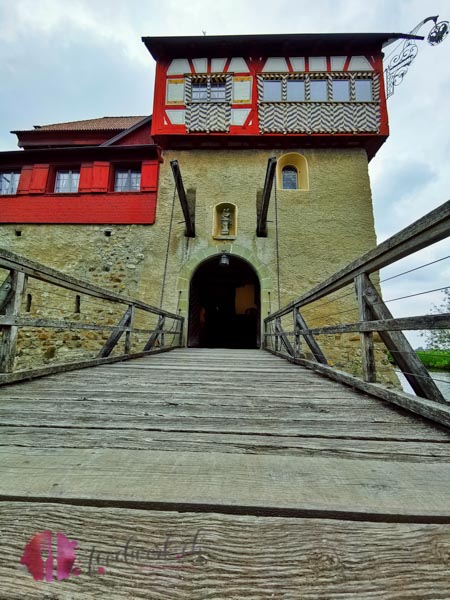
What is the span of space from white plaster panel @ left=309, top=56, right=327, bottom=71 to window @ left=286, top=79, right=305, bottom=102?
57 centimetres

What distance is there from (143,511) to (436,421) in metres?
1.27

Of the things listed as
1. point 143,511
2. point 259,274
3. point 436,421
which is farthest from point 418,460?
point 259,274

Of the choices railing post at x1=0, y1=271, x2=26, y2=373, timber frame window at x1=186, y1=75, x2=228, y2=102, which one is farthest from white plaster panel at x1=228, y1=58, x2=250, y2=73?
railing post at x1=0, y1=271, x2=26, y2=373

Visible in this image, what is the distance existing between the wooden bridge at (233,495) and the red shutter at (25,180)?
907 centimetres

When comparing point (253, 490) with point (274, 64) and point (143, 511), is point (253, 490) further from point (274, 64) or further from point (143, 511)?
point (274, 64)

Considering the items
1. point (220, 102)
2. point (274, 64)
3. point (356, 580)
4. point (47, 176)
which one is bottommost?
point (356, 580)

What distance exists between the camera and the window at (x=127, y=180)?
8.51 meters

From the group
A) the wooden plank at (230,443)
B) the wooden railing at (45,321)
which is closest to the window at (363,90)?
the wooden railing at (45,321)

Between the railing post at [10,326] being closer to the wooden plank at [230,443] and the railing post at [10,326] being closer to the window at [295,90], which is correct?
the wooden plank at [230,443]

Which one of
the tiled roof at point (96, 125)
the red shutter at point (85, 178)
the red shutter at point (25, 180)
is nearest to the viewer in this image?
the red shutter at point (85, 178)

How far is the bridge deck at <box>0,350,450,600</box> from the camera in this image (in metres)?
0.50

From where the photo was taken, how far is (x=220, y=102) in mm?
8109

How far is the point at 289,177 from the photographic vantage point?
28.1ft

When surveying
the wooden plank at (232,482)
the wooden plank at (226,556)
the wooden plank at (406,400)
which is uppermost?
the wooden plank at (406,400)
